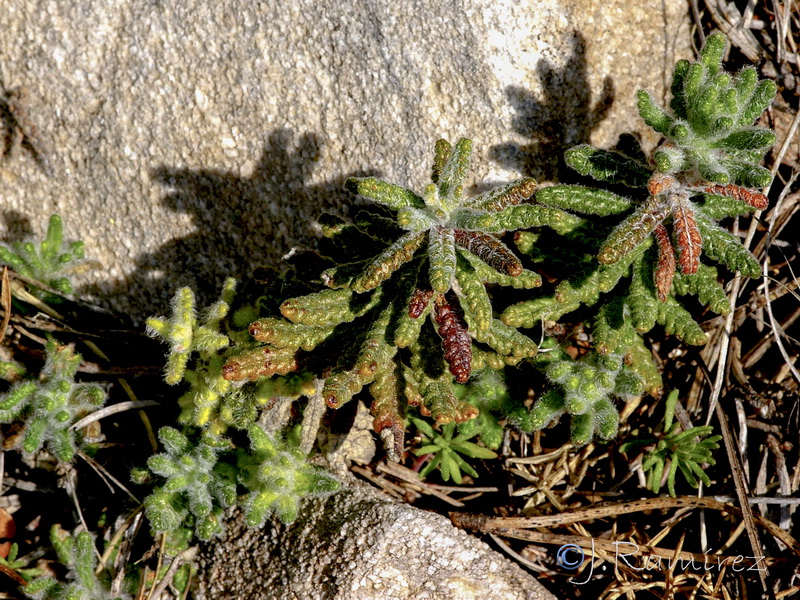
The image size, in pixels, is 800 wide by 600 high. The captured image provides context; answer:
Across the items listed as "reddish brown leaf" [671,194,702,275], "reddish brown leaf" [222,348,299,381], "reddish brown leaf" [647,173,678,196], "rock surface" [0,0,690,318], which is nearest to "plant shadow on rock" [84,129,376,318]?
"rock surface" [0,0,690,318]

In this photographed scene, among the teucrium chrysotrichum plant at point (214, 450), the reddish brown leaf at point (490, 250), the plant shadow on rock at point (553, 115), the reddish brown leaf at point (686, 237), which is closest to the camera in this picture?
the reddish brown leaf at point (490, 250)

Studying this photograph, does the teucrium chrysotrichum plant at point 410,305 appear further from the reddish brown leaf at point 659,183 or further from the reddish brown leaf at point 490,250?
the reddish brown leaf at point 659,183

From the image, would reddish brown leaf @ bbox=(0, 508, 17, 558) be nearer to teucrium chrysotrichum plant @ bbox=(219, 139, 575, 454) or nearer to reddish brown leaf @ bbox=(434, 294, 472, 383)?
teucrium chrysotrichum plant @ bbox=(219, 139, 575, 454)

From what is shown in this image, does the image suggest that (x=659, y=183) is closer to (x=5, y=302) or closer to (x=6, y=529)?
(x=5, y=302)

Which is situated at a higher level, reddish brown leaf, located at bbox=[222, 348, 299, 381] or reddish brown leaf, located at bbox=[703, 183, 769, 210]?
reddish brown leaf, located at bbox=[703, 183, 769, 210]

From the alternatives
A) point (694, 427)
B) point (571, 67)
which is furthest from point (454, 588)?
point (571, 67)

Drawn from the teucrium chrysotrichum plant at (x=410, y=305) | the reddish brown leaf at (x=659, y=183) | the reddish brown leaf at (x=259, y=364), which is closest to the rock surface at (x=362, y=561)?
the teucrium chrysotrichum plant at (x=410, y=305)

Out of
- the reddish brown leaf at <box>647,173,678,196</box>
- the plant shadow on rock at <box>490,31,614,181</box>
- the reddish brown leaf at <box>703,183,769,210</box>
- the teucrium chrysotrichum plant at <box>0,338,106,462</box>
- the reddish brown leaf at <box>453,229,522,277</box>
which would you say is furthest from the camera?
the plant shadow on rock at <box>490,31,614,181</box>
